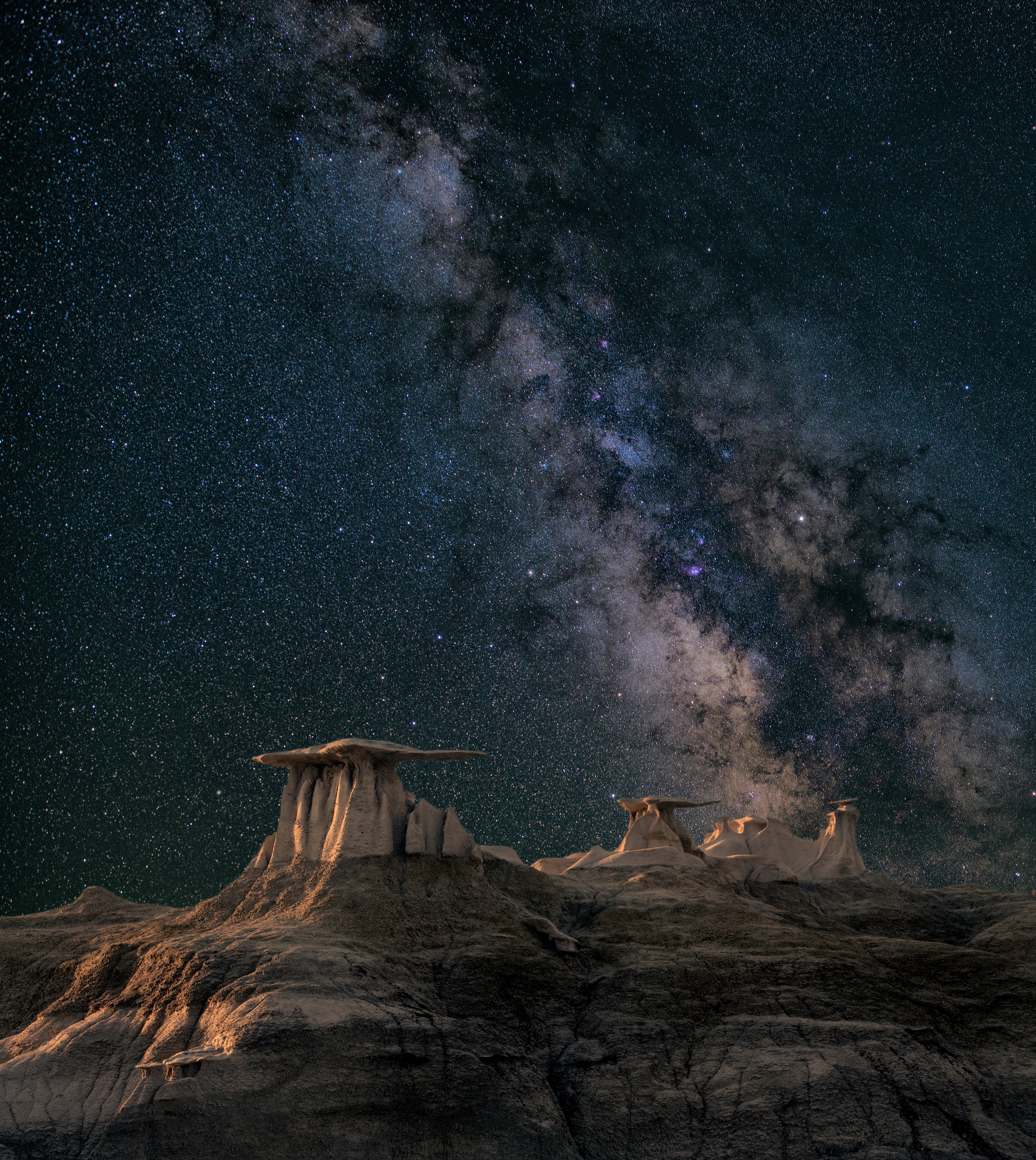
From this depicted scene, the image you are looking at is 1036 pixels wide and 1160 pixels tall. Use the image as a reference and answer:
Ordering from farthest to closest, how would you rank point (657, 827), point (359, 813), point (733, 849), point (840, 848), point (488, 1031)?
point (733, 849) → point (840, 848) → point (657, 827) → point (359, 813) → point (488, 1031)

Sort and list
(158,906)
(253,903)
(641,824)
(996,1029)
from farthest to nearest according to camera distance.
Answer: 1. (641,824)
2. (158,906)
3. (253,903)
4. (996,1029)

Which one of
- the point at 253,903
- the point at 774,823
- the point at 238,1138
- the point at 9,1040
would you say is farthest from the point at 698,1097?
the point at 774,823

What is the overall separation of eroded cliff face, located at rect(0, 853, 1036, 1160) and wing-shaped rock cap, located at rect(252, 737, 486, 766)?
317cm

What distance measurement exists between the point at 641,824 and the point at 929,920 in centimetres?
1232

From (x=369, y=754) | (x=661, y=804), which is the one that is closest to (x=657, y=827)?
(x=661, y=804)

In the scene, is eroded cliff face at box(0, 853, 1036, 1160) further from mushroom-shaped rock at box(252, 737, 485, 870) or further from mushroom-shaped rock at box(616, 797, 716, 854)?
mushroom-shaped rock at box(616, 797, 716, 854)

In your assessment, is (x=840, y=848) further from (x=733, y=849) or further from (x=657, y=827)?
(x=657, y=827)

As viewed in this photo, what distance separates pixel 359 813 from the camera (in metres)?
26.0

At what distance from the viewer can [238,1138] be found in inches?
672

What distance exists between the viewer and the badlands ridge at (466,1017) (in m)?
18.0

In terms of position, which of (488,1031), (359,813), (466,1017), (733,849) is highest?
(359,813)

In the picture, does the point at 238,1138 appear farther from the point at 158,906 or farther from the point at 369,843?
the point at 158,906

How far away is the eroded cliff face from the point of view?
1794cm

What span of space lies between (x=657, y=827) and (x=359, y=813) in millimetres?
16601
